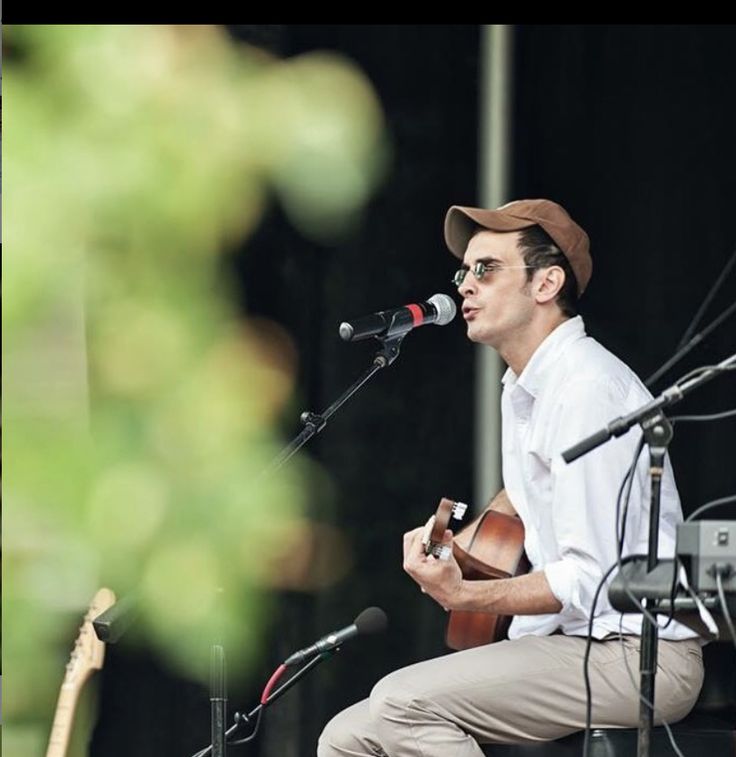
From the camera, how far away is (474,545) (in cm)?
362

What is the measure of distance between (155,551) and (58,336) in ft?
2.17

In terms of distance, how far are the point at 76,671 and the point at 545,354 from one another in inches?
66.2

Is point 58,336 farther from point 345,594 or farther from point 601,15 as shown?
point 601,15

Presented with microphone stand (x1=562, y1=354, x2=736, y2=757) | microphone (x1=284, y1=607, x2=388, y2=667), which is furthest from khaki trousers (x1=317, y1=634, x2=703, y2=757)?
microphone stand (x1=562, y1=354, x2=736, y2=757)

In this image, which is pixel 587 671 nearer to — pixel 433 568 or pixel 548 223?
pixel 433 568

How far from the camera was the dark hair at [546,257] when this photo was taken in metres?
3.78

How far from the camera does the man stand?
3357 mm

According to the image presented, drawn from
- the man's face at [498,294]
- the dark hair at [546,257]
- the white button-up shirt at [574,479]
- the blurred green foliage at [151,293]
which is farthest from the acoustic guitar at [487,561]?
the blurred green foliage at [151,293]

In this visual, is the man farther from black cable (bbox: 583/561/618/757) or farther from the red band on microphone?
the red band on microphone

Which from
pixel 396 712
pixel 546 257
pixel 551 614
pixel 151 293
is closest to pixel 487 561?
pixel 551 614

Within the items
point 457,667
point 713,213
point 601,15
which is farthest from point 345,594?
point 601,15

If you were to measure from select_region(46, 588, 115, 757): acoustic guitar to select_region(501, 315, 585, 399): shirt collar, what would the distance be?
4.77ft

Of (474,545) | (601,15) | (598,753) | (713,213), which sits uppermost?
(601,15)

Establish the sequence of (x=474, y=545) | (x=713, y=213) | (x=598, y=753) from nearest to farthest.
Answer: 1. (x=598, y=753)
2. (x=474, y=545)
3. (x=713, y=213)
